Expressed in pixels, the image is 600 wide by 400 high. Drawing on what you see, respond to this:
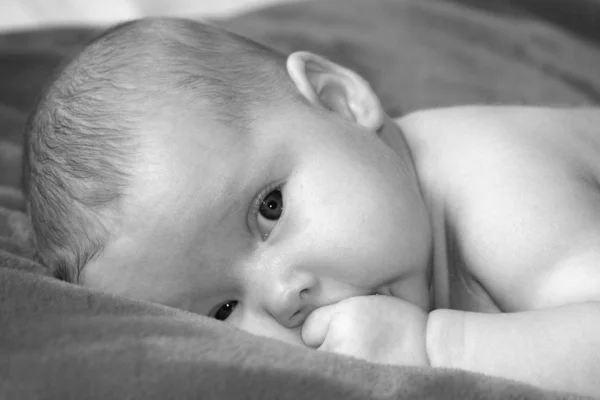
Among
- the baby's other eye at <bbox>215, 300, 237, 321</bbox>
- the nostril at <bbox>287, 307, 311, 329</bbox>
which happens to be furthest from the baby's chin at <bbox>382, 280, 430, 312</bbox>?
the baby's other eye at <bbox>215, 300, 237, 321</bbox>

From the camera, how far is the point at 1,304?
79 centimetres

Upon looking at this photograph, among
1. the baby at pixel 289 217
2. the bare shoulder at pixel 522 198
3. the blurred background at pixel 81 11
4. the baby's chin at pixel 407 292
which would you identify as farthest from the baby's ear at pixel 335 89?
the blurred background at pixel 81 11

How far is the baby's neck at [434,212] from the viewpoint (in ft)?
3.82

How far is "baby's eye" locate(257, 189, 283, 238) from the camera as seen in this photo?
3.35 ft

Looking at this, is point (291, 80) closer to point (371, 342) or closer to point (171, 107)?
point (171, 107)

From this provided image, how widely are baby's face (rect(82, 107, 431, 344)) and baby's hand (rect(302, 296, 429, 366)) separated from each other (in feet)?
0.12

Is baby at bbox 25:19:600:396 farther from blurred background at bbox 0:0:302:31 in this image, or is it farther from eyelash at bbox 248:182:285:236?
blurred background at bbox 0:0:302:31

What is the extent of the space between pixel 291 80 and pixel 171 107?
22cm

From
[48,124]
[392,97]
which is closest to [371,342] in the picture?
[48,124]

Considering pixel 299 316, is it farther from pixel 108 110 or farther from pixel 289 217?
pixel 108 110

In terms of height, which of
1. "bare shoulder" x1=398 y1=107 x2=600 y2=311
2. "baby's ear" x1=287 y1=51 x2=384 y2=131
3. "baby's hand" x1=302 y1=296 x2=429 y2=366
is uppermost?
"baby's ear" x1=287 y1=51 x2=384 y2=131

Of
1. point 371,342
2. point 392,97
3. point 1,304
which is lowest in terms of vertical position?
point 392,97

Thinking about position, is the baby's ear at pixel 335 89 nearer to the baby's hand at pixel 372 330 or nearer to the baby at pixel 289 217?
the baby at pixel 289 217

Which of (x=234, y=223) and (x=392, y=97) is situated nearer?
(x=234, y=223)
